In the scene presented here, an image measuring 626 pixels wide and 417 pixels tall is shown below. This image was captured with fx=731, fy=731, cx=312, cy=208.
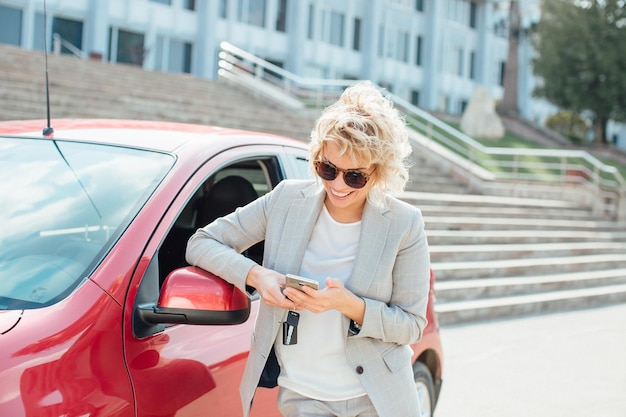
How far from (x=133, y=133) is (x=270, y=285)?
1.12 meters

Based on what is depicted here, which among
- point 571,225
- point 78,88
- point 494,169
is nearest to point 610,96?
point 494,169

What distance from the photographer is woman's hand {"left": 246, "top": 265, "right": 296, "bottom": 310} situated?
1.99 metres

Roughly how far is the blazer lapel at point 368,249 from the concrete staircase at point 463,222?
6.24 m

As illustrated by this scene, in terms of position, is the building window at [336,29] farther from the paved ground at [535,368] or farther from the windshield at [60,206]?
the windshield at [60,206]

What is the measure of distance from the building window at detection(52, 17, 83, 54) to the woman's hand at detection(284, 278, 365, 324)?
27932mm

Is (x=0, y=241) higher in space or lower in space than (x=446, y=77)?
lower

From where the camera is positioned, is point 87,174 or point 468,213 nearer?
point 87,174

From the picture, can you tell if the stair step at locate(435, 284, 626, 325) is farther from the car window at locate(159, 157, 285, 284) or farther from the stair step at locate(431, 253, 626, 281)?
the car window at locate(159, 157, 285, 284)

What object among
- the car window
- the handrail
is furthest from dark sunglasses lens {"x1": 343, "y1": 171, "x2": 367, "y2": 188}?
the handrail

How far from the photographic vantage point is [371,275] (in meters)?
2.12

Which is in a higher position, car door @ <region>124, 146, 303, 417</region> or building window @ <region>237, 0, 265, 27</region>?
building window @ <region>237, 0, 265, 27</region>

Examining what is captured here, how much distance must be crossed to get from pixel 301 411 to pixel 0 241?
110cm

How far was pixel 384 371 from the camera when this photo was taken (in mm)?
2135

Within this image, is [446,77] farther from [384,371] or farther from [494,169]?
[384,371]
